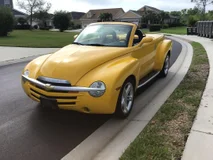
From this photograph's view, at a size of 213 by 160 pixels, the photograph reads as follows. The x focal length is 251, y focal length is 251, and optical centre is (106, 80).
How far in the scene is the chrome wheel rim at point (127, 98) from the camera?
4281 millimetres

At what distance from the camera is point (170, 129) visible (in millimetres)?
3895

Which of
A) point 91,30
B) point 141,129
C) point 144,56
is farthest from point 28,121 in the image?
point 144,56

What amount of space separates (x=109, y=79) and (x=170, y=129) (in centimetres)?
123

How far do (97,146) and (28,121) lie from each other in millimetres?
1477

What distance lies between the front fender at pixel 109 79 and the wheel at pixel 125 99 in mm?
172

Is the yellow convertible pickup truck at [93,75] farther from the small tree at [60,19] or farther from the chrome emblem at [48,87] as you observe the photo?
the small tree at [60,19]

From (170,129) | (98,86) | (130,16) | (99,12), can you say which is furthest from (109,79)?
(99,12)

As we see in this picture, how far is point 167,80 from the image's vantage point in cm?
720

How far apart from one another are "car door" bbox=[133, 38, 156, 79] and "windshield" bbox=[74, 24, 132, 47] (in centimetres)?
37

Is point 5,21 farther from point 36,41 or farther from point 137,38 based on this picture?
point 137,38

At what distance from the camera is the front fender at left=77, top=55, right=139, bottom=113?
3.75 m

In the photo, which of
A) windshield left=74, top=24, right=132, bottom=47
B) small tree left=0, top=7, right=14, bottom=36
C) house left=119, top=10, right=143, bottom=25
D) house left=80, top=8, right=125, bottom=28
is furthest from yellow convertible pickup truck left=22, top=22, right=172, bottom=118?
house left=80, top=8, right=125, bottom=28

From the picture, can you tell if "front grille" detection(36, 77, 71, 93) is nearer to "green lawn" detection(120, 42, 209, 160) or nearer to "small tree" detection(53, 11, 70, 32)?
"green lawn" detection(120, 42, 209, 160)

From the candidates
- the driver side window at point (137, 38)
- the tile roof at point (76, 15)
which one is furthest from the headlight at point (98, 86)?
the tile roof at point (76, 15)
